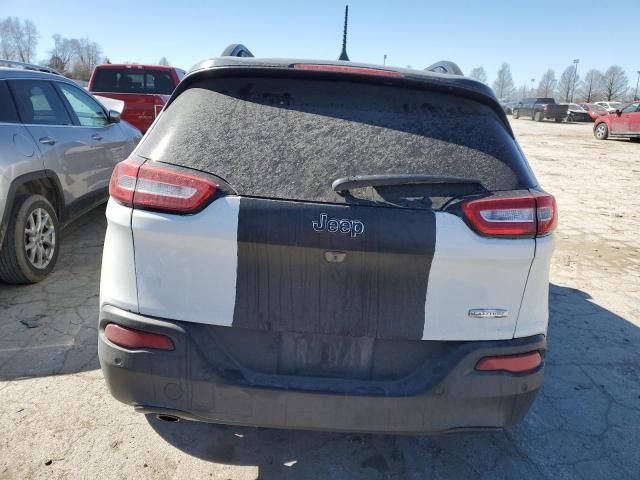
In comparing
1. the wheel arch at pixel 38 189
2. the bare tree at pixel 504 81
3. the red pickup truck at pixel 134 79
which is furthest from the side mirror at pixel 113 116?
the bare tree at pixel 504 81

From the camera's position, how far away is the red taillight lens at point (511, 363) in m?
1.81

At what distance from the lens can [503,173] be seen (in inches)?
72.8

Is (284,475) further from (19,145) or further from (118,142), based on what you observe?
(118,142)

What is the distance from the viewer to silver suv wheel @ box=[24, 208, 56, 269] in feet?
13.0

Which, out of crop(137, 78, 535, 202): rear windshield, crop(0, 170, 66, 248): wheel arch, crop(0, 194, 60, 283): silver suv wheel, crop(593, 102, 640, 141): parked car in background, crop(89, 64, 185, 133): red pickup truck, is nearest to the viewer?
crop(137, 78, 535, 202): rear windshield

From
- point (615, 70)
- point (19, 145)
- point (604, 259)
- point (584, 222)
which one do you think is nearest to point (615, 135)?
point (584, 222)

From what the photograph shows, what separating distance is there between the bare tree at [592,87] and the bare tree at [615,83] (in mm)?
1404

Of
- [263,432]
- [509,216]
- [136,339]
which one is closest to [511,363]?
[509,216]

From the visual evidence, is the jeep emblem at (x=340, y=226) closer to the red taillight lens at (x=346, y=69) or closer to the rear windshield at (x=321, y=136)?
the rear windshield at (x=321, y=136)

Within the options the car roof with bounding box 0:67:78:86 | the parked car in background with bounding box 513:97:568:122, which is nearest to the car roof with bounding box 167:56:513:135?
the car roof with bounding box 0:67:78:86

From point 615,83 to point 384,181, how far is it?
103 meters

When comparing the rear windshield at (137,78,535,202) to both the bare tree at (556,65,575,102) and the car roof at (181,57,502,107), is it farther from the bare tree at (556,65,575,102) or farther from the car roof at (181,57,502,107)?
the bare tree at (556,65,575,102)

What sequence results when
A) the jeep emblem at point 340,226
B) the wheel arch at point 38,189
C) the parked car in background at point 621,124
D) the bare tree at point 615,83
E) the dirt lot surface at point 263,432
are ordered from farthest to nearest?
1. the bare tree at point 615,83
2. the parked car in background at point 621,124
3. the wheel arch at point 38,189
4. the dirt lot surface at point 263,432
5. the jeep emblem at point 340,226

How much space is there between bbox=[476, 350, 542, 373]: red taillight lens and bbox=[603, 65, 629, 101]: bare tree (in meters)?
96.8
